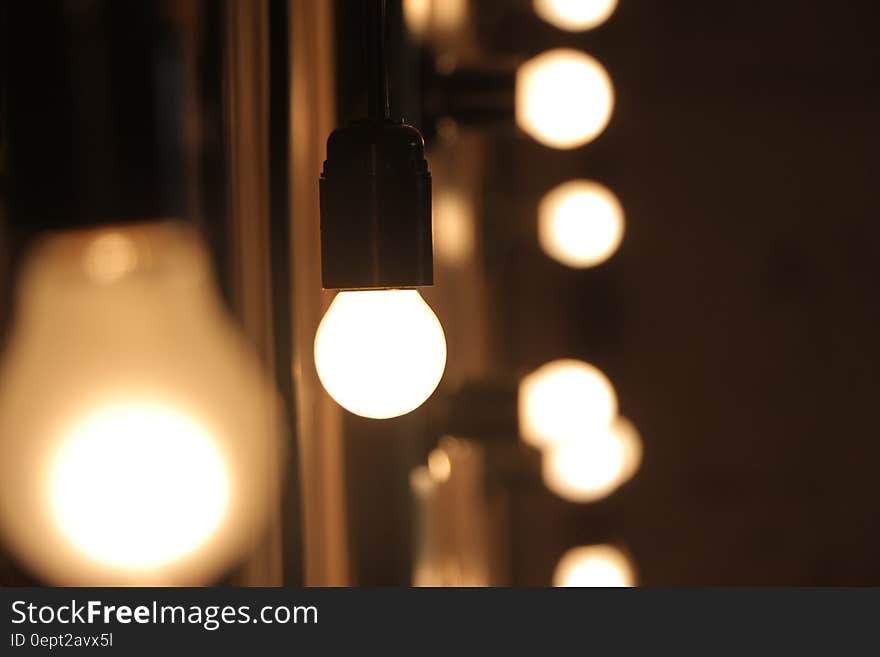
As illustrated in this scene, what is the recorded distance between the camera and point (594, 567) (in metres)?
1.49

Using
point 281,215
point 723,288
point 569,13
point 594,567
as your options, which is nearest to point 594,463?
point 594,567

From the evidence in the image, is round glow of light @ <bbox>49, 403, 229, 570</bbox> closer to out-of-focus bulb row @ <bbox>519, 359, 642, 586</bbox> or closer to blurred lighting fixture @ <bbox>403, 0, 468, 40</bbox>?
blurred lighting fixture @ <bbox>403, 0, 468, 40</bbox>

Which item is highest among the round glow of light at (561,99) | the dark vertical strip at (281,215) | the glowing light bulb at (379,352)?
the round glow of light at (561,99)

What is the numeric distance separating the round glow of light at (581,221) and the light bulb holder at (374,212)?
958mm

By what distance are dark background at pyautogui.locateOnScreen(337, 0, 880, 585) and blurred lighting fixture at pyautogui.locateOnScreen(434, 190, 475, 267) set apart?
0.15 m

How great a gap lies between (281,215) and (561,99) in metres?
0.73

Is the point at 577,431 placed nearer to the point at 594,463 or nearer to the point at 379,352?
the point at 594,463

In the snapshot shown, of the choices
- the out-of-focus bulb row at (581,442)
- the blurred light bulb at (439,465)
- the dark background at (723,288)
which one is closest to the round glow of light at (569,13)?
the dark background at (723,288)

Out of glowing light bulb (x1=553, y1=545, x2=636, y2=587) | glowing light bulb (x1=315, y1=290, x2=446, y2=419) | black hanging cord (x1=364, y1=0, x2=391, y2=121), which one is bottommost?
glowing light bulb (x1=315, y1=290, x2=446, y2=419)

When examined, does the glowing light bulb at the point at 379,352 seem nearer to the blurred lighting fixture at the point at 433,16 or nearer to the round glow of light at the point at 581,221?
the blurred lighting fixture at the point at 433,16

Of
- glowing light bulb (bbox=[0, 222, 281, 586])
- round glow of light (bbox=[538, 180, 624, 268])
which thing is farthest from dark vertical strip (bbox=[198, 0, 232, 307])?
round glow of light (bbox=[538, 180, 624, 268])

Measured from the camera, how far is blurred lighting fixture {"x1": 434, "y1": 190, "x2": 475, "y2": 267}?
1158 mm

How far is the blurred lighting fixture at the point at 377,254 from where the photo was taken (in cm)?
52

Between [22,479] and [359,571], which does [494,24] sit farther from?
[22,479]
